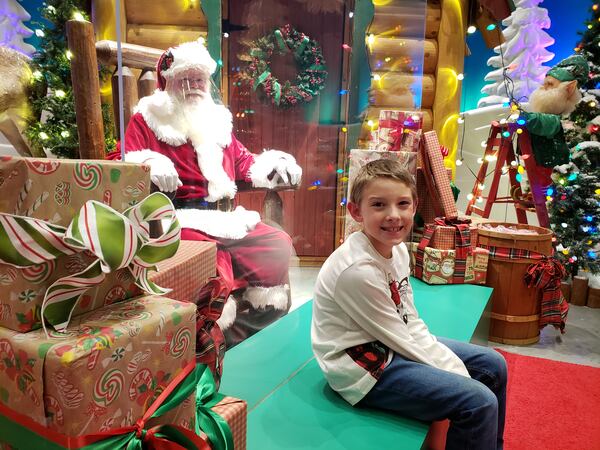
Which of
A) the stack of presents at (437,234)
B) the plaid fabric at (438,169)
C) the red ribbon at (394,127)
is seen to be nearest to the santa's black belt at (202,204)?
the stack of presents at (437,234)

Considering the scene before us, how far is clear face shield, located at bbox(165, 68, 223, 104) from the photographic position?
1.62 metres

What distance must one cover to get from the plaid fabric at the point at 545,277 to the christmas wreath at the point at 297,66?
154cm

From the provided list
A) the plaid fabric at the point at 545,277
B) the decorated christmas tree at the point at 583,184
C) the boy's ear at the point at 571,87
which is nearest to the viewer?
the plaid fabric at the point at 545,277

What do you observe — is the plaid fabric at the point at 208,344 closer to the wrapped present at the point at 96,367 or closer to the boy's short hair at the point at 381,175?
the wrapped present at the point at 96,367

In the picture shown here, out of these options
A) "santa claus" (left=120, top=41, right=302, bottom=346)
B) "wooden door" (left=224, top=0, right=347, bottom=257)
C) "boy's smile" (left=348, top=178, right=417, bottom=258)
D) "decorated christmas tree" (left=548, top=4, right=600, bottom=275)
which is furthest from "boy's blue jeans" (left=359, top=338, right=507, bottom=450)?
"decorated christmas tree" (left=548, top=4, right=600, bottom=275)

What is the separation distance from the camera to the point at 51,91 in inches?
39.3

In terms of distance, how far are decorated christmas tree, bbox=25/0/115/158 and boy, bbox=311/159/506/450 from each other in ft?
2.55

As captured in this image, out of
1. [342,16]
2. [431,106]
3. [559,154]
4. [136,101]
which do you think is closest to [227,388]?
[136,101]

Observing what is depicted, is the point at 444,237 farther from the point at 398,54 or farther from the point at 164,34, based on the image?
the point at 164,34

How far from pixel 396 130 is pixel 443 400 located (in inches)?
73.6

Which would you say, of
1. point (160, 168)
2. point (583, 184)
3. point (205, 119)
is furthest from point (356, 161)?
point (583, 184)

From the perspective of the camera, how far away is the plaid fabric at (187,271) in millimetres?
944

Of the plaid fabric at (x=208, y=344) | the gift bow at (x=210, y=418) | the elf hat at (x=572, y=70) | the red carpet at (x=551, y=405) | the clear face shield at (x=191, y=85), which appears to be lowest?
the red carpet at (x=551, y=405)

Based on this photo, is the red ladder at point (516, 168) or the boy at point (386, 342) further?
the red ladder at point (516, 168)
